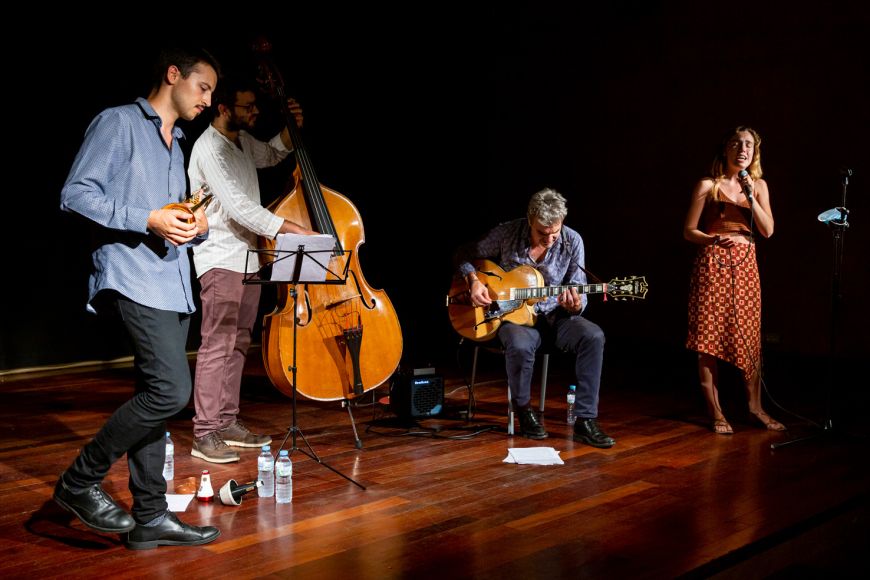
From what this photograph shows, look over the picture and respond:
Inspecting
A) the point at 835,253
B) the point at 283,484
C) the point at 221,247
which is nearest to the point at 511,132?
the point at 835,253

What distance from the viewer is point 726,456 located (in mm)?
3941

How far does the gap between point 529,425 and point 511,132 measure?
433 centimetres

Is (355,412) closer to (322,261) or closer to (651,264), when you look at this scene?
(322,261)

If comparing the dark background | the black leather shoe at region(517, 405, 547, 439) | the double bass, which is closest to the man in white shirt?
the double bass

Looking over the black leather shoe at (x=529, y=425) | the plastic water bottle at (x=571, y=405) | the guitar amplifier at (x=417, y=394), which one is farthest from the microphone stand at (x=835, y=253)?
the guitar amplifier at (x=417, y=394)

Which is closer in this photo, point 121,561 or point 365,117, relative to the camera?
point 121,561

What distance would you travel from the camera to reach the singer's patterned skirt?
14.0 ft

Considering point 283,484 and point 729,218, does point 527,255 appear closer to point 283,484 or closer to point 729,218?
point 729,218

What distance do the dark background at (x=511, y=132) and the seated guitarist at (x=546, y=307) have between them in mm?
2292

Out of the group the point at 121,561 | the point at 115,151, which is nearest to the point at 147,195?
the point at 115,151

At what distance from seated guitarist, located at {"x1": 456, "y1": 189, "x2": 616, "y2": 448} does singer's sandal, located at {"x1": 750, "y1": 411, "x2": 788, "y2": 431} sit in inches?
35.1

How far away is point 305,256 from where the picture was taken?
3.23 m

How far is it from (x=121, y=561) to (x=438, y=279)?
554 cm

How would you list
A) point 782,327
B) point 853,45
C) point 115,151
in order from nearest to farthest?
1. point 115,151
2. point 853,45
3. point 782,327
